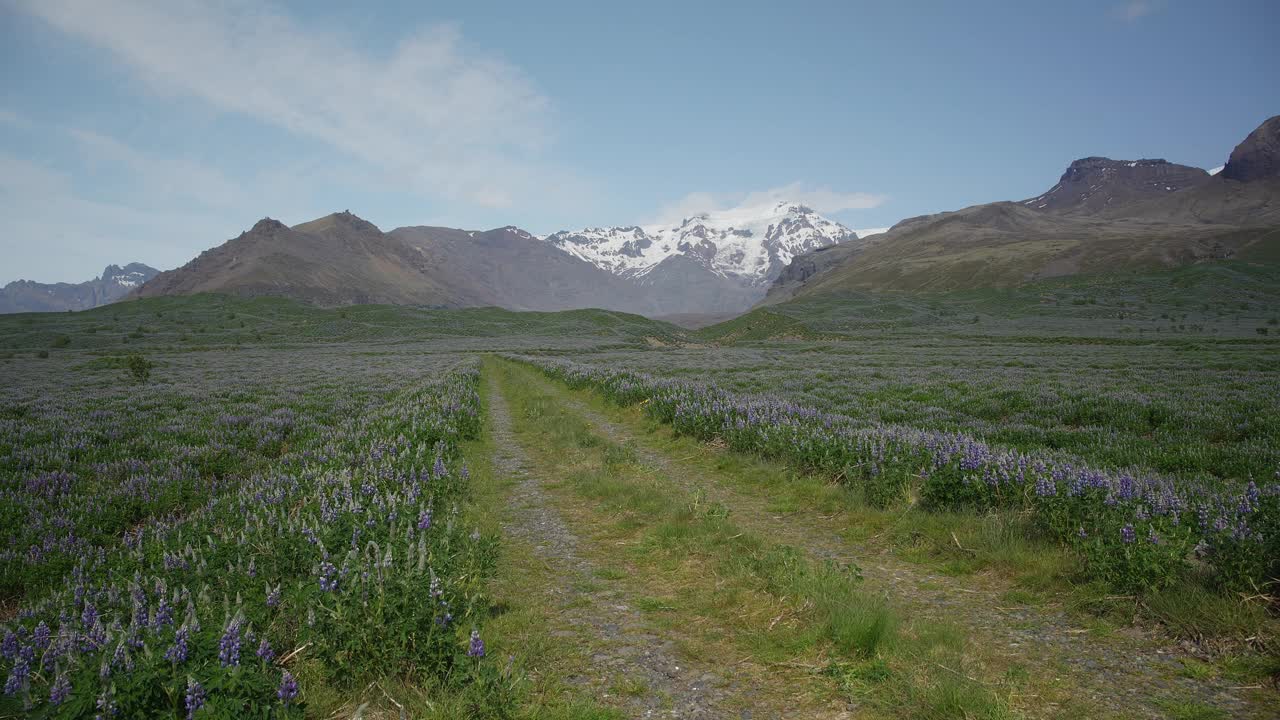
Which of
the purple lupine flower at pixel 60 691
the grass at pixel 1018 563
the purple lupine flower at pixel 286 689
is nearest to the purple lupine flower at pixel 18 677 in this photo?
the purple lupine flower at pixel 60 691

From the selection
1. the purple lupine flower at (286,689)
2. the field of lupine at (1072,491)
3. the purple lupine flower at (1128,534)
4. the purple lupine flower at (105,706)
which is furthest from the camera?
the purple lupine flower at (1128,534)

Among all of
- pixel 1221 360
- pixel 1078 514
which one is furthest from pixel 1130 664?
pixel 1221 360

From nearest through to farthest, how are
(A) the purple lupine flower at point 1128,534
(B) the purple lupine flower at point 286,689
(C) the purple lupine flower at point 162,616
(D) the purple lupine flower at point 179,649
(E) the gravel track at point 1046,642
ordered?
(D) the purple lupine flower at point 179,649 → (B) the purple lupine flower at point 286,689 → (C) the purple lupine flower at point 162,616 → (E) the gravel track at point 1046,642 → (A) the purple lupine flower at point 1128,534

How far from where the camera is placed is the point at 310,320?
440ft

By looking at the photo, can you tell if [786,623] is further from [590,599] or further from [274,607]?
[274,607]

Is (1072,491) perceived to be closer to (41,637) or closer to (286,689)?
(286,689)

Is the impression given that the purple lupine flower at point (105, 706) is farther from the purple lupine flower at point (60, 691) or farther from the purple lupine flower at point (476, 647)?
the purple lupine flower at point (476, 647)

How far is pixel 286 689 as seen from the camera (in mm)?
3922

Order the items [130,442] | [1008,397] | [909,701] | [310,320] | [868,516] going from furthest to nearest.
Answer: [310,320]
[1008,397]
[130,442]
[868,516]
[909,701]

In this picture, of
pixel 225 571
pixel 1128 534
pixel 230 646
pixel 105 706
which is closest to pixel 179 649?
pixel 230 646

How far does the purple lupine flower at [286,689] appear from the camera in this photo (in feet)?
12.8

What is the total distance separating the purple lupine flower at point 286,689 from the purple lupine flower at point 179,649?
62 cm

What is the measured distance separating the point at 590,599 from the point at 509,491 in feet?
19.1

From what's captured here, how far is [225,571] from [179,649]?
2.18 meters
